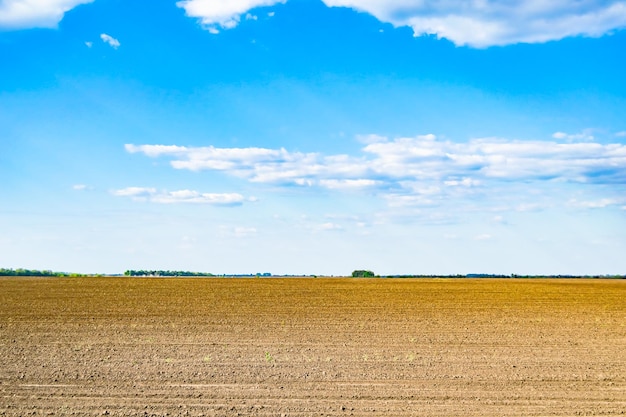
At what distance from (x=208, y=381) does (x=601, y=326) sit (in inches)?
842

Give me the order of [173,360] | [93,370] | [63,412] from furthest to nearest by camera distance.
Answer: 1. [173,360]
2. [93,370]
3. [63,412]

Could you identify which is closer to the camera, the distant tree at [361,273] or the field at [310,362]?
the field at [310,362]

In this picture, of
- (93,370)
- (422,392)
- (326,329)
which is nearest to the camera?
(422,392)

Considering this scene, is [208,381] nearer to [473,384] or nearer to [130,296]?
[473,384]

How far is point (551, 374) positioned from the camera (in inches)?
713

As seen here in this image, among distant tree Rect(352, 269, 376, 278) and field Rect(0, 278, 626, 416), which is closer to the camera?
field Rect(0, 278, 626, 416)

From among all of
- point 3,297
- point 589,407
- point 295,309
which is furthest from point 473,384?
point 3,297

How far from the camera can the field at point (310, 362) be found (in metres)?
14.2

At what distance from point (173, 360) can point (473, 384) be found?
8603 millimetres

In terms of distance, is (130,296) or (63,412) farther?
(130,296)

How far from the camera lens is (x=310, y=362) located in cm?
1947

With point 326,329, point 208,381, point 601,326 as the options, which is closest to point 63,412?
point 208,381

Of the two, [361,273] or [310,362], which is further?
[361,273]

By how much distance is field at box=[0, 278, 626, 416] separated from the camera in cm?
1421
